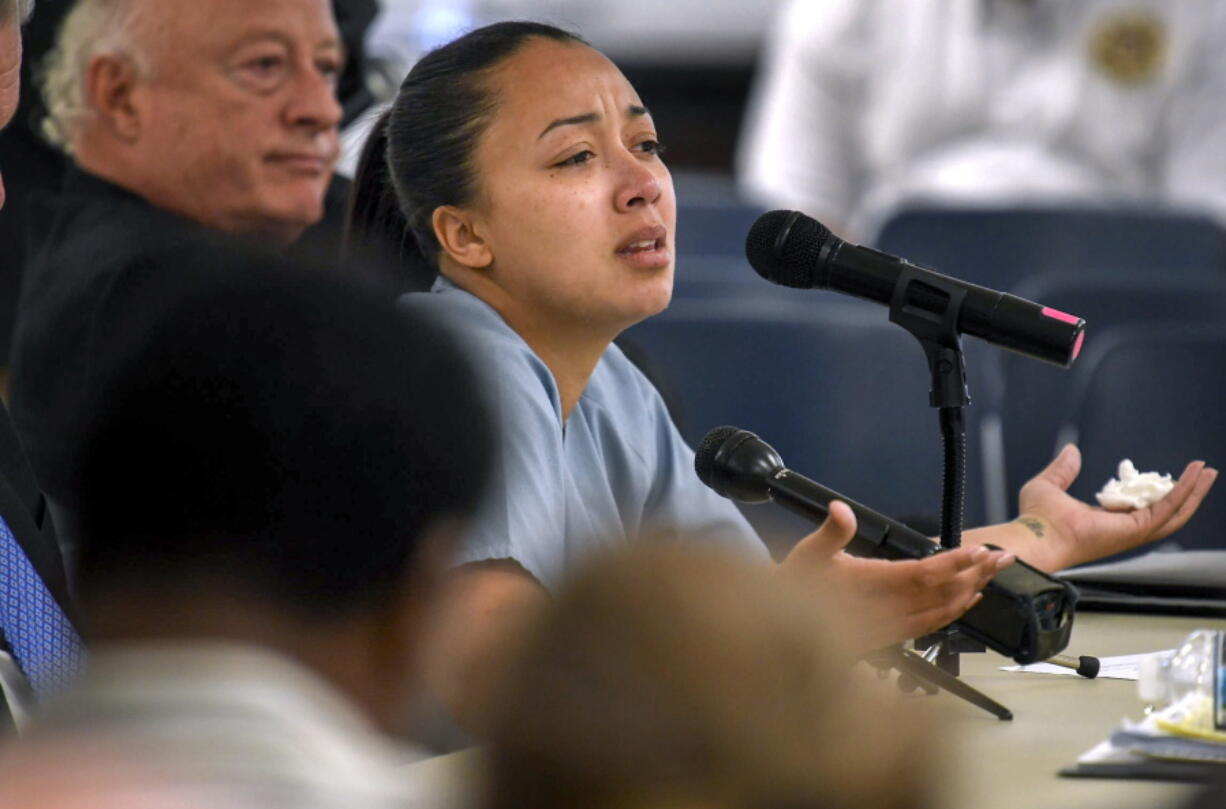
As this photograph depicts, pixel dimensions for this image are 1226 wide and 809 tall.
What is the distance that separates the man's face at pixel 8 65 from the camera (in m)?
1.44

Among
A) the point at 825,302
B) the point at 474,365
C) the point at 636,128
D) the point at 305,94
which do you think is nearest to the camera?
the point at 474,365

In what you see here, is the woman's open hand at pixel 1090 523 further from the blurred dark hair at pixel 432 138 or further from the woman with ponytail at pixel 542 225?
the blurred dark hair at pixel 432 138

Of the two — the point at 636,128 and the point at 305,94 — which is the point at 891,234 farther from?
the point at 636,128

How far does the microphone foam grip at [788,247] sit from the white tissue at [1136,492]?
0.45m

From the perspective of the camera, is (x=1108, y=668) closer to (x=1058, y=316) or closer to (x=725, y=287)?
(x=1058, y=316)

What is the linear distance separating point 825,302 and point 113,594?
2.41 m

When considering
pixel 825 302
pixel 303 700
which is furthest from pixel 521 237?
pixel 825 302

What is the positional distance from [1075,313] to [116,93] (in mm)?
1612

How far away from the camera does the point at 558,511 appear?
1415 millimetres

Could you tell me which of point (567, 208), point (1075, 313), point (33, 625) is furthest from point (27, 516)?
point (1075, 313)

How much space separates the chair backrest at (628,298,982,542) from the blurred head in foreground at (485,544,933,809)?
2.13 m

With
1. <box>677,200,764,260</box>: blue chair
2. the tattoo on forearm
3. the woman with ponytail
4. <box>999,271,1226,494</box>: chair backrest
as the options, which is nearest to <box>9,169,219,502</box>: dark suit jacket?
the woman with ponytail

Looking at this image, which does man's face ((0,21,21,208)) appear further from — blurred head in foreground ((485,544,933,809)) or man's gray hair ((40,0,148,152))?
blurred head in foreground ((485,544,933,809))

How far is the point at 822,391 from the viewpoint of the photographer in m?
2.64
